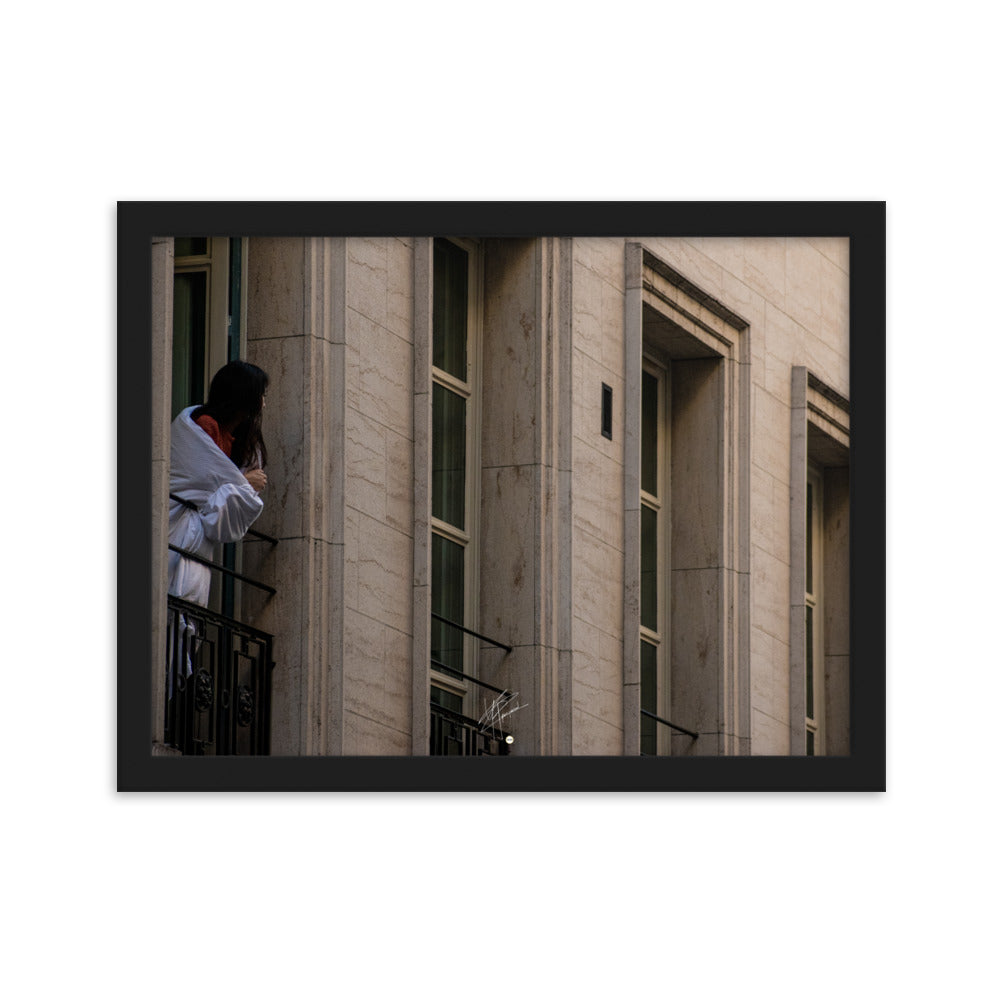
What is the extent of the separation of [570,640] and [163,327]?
7.52 feet

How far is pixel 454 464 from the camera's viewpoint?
11.2 meters

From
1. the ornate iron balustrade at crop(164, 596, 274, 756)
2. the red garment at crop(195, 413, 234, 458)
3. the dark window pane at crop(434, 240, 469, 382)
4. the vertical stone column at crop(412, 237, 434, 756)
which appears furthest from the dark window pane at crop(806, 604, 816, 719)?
the red garment at crop(195, 413, 234, 458)

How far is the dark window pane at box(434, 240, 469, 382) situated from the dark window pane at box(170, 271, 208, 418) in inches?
40.4

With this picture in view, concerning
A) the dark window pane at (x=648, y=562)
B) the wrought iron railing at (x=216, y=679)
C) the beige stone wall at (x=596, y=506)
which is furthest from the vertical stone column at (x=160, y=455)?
the dark window pane at (x=648, y=562)

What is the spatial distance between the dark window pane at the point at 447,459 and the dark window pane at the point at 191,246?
1.25 meters

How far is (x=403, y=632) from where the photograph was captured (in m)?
10.5

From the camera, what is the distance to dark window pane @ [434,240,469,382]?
11.3m

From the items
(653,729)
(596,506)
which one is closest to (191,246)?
(596,506)

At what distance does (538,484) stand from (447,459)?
0.34 meters

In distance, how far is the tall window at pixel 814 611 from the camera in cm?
1041
